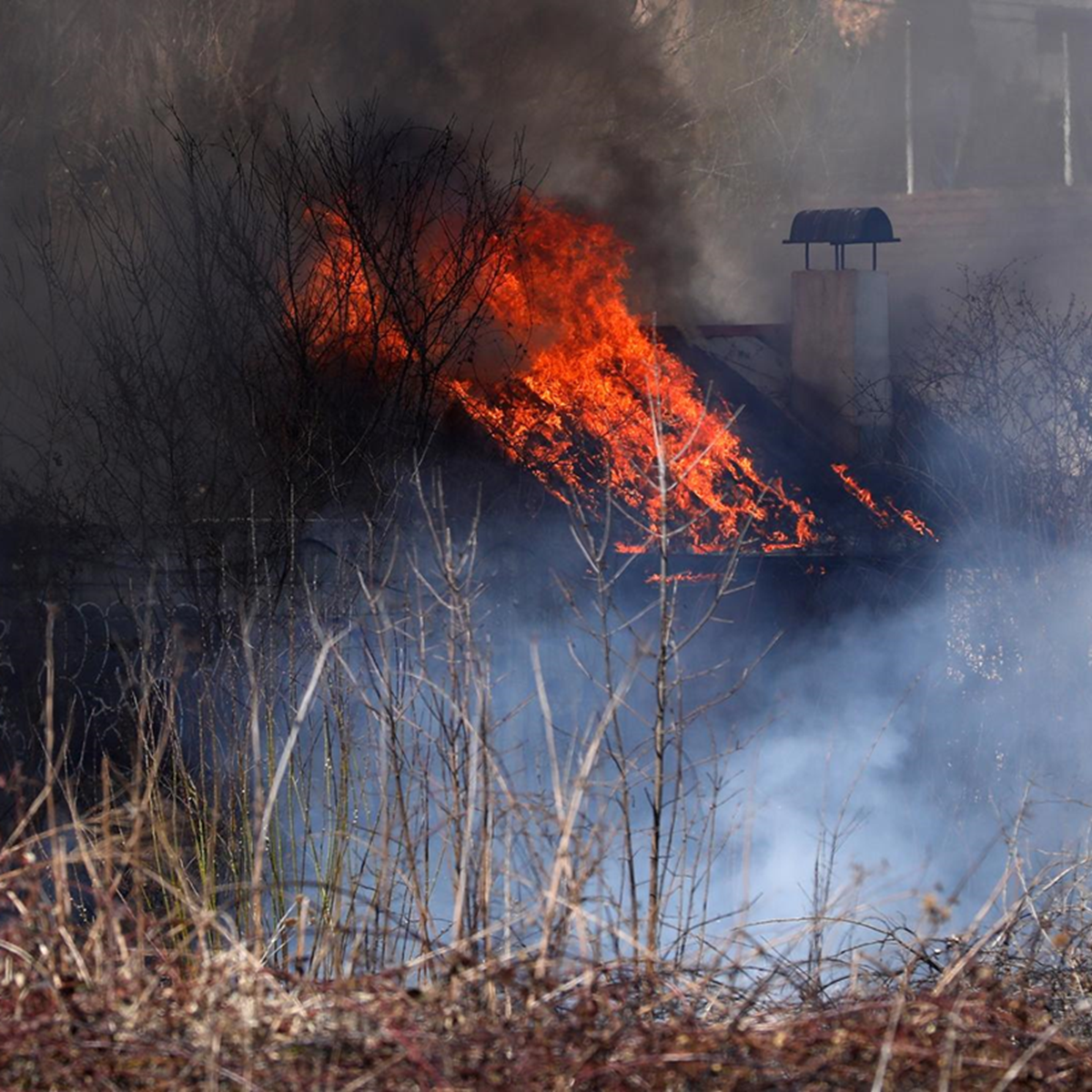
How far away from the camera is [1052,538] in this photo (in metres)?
12.8

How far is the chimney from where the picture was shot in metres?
13.9

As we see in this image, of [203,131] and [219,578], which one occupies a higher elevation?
[203,131]

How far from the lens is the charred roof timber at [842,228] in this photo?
14.3 meters

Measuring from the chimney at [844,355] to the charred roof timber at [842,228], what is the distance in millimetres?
20

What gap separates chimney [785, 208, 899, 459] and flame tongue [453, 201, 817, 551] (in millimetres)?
987

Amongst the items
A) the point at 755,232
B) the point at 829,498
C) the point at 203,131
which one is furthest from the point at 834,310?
the point at 755,232

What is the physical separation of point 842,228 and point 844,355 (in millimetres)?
1396

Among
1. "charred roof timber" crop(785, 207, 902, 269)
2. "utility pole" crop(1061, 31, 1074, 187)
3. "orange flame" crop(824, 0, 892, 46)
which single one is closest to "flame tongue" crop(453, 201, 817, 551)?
"charred roof timber" crop(785, 207, 902, 269)

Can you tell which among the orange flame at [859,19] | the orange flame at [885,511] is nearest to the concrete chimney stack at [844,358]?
the orange flame at [885,511]

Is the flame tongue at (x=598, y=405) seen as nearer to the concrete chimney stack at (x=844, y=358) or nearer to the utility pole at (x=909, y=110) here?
the concrete chimney stack at (x=844, y=358)

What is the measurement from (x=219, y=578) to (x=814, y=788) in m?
4.66

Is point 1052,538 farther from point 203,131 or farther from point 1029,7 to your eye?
point 1029,7

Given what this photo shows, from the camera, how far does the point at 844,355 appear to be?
13984mm

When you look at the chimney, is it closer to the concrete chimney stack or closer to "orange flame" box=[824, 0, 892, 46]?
the concrete chimney stack
